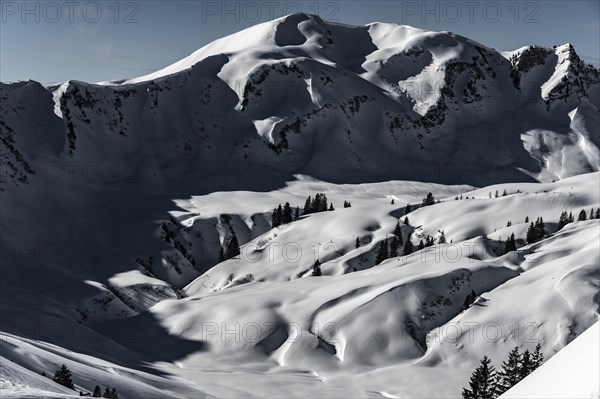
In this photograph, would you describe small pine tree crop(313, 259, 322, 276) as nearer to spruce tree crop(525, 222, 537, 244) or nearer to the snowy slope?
spruce tree crop(525, 222, 537, 244)

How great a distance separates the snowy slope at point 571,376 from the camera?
662 cm

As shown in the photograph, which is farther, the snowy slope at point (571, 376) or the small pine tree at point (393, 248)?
the small pine tree at point (393, 248)

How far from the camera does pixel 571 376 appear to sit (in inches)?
277

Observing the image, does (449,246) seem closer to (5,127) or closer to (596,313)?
(596,313)

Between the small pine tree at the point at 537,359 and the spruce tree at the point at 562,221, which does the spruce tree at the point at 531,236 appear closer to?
the spruce tree at the point at 562,221

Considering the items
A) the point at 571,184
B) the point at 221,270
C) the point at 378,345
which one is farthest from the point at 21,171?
the point at 571,184

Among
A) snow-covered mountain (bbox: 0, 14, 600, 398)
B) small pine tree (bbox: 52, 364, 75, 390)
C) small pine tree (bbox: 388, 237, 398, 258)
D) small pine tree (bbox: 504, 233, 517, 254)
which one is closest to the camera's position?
small pine tree (bbox: 52, 364, 75, 390)

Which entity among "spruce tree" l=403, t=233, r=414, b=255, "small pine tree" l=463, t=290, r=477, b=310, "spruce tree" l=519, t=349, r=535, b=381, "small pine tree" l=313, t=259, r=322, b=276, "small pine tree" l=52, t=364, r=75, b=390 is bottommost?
"small pine tree" l=52, t=364, r=75, b=390

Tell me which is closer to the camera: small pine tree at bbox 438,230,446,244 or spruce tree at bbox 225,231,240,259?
small pine tree at bbox 438,230,446,244

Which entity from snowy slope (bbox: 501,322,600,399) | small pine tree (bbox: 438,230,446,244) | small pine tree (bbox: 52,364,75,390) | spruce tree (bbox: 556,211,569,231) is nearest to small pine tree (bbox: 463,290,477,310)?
small pine tree (bbox: 438,230,446,244)

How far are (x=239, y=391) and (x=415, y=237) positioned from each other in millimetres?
68640

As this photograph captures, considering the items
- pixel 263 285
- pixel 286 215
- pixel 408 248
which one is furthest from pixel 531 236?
pixel 286 215

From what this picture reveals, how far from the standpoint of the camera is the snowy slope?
662cm

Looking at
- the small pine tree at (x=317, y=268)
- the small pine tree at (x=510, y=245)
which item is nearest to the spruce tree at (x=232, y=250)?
the small pine tree at (x=317, y=268)
